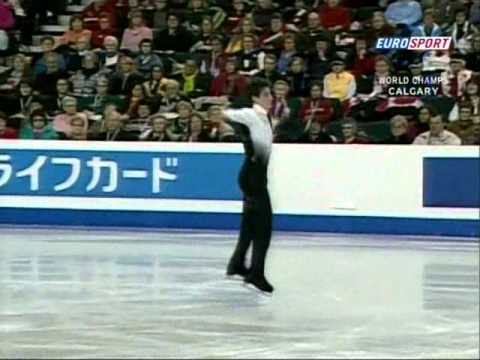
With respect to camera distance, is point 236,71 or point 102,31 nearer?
point 236,71

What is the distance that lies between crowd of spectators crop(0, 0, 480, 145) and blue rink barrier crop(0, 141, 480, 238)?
188 millimetres

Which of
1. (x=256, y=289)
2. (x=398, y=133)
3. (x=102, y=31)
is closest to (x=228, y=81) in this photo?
(x=398, y=133)

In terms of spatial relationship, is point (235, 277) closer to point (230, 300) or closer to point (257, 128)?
point (230, 300)

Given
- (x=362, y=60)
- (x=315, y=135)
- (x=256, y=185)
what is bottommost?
(x=315, y=135)

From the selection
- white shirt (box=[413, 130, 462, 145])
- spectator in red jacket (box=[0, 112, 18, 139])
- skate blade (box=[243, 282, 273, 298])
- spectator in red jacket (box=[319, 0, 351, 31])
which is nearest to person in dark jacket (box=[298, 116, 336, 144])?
white shirt (box=[413, 130, 462, 145])

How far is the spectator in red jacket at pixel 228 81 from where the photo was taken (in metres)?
12.8

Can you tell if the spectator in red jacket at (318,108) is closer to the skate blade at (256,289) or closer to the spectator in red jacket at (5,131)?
the spectator in red jacket at (5,131)

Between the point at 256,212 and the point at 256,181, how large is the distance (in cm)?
22

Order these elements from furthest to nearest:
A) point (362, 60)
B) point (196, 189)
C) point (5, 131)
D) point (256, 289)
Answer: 1. point (5, 131)
2. point (362, 60)
3. point (196, 189)
4. point (256, 289)

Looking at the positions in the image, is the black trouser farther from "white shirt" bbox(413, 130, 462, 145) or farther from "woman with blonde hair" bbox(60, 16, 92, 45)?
"woman with blonde hair" bbox(60, 16, 92, 45)

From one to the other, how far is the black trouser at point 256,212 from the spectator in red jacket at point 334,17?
5.86m

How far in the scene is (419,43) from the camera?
40.7 ft

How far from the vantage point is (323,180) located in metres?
12.0

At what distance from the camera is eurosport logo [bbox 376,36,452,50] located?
483 inches
